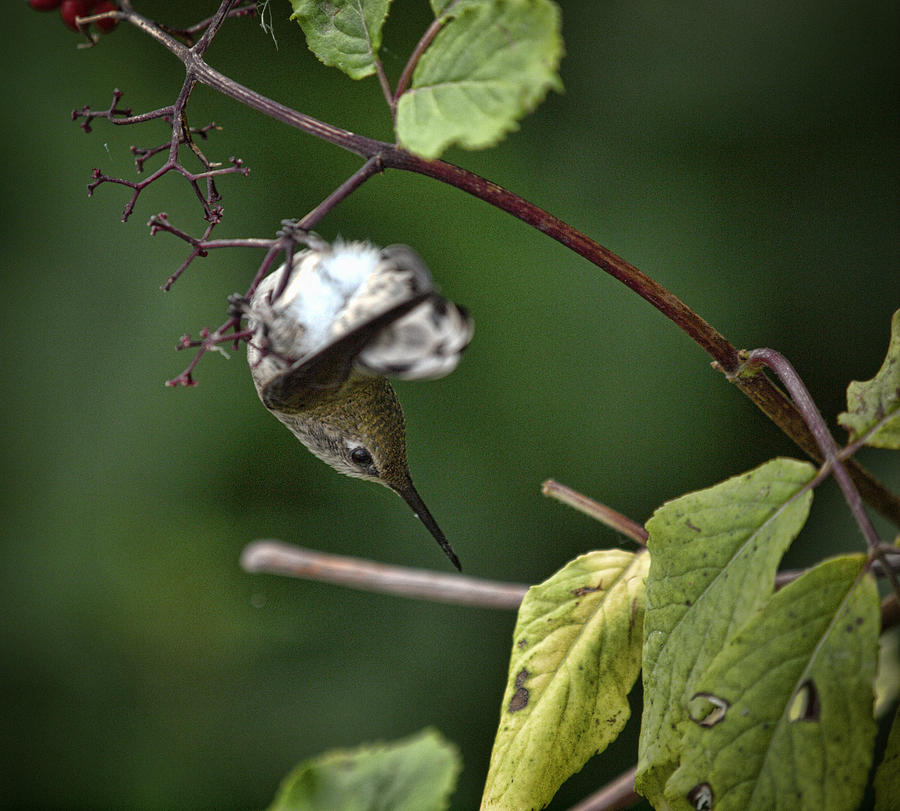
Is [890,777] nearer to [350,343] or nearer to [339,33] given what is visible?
[350,343]

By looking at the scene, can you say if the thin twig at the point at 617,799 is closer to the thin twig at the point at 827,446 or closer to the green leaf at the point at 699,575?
the green leaf at the point at 699,575

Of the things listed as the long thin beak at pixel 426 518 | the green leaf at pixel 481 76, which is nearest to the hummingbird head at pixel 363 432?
the long thin beak at pixel 426 518

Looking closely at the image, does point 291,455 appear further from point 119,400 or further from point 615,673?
point 615,673

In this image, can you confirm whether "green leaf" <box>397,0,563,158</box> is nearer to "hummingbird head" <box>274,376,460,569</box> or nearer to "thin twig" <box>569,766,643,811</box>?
"hummingbird head" <box>274,376,460,569</box>

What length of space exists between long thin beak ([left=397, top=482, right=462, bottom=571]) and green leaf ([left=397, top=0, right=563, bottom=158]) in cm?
32

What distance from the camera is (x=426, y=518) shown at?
26.1 inches

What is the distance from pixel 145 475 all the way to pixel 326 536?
349 mm

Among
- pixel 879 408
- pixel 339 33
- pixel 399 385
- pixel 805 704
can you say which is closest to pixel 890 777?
pixel 805 704

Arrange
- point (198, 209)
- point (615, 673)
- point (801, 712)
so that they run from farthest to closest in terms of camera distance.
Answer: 1. point (198, 209)
2. point (615, 673)
3. point (801, 712)

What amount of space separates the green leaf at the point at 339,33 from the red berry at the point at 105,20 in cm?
16

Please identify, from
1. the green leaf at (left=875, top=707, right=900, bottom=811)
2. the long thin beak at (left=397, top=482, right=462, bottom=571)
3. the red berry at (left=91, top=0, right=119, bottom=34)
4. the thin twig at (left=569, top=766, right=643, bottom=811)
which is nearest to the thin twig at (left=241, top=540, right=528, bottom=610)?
the long thin beak at (left=397, top=482, right=462, bottom=571)

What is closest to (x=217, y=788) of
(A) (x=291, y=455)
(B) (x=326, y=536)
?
(B) (x=326, y=536)

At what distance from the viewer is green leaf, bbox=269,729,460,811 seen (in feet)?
2.17

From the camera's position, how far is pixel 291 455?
1.63 meters
